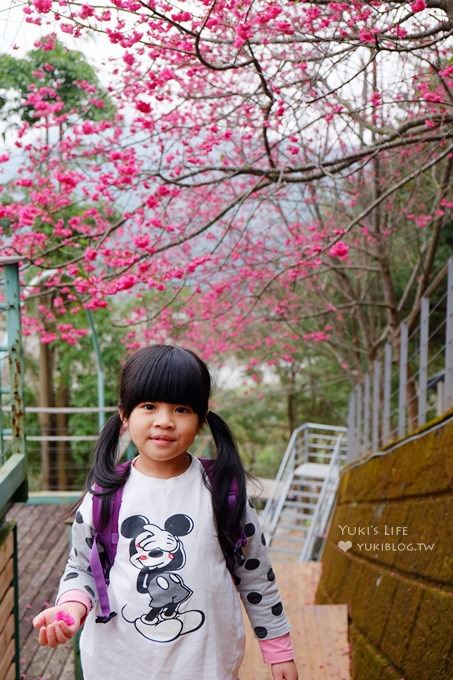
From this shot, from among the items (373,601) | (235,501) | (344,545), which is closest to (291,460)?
(344,545)

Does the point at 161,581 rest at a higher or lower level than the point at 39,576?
higher

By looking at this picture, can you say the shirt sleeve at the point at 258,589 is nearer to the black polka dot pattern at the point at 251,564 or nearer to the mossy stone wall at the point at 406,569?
the black polka dot pattern at the point at 251,564

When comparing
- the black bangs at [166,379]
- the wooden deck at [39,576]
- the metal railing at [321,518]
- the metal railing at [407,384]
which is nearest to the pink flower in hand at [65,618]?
the black bangs at [166,379]

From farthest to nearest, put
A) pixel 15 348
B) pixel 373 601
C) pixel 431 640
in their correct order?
pixel 373 601 → pixel 15 348 → pixel 431 640

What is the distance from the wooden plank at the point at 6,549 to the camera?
3207 mm

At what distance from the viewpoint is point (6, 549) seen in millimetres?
A: 3289

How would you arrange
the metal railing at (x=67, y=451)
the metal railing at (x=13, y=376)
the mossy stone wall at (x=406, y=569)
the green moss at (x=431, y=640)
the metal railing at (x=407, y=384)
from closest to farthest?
1. the green moss at (x=431, y=640)
2. the mossy stone wall at (x=406, y=569)
3. the metal railing at (x=13, y=376)
4. the metal railing at (x=407, y=384)
5. the metal railing at (x=67, y=451)

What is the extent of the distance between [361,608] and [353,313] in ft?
26.3

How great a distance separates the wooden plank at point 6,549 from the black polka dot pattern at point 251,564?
153 centimetres

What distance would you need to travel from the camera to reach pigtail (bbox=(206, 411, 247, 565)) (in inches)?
76.9

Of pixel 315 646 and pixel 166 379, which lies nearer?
pixel 166 379

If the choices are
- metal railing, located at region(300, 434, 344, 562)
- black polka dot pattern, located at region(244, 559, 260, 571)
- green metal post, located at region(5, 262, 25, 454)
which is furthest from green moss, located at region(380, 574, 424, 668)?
metal railing, located at region(300, 434, 344, 562)

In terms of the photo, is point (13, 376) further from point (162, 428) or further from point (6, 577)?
point (162, 428)

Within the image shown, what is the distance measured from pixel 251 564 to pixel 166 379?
540 mm
